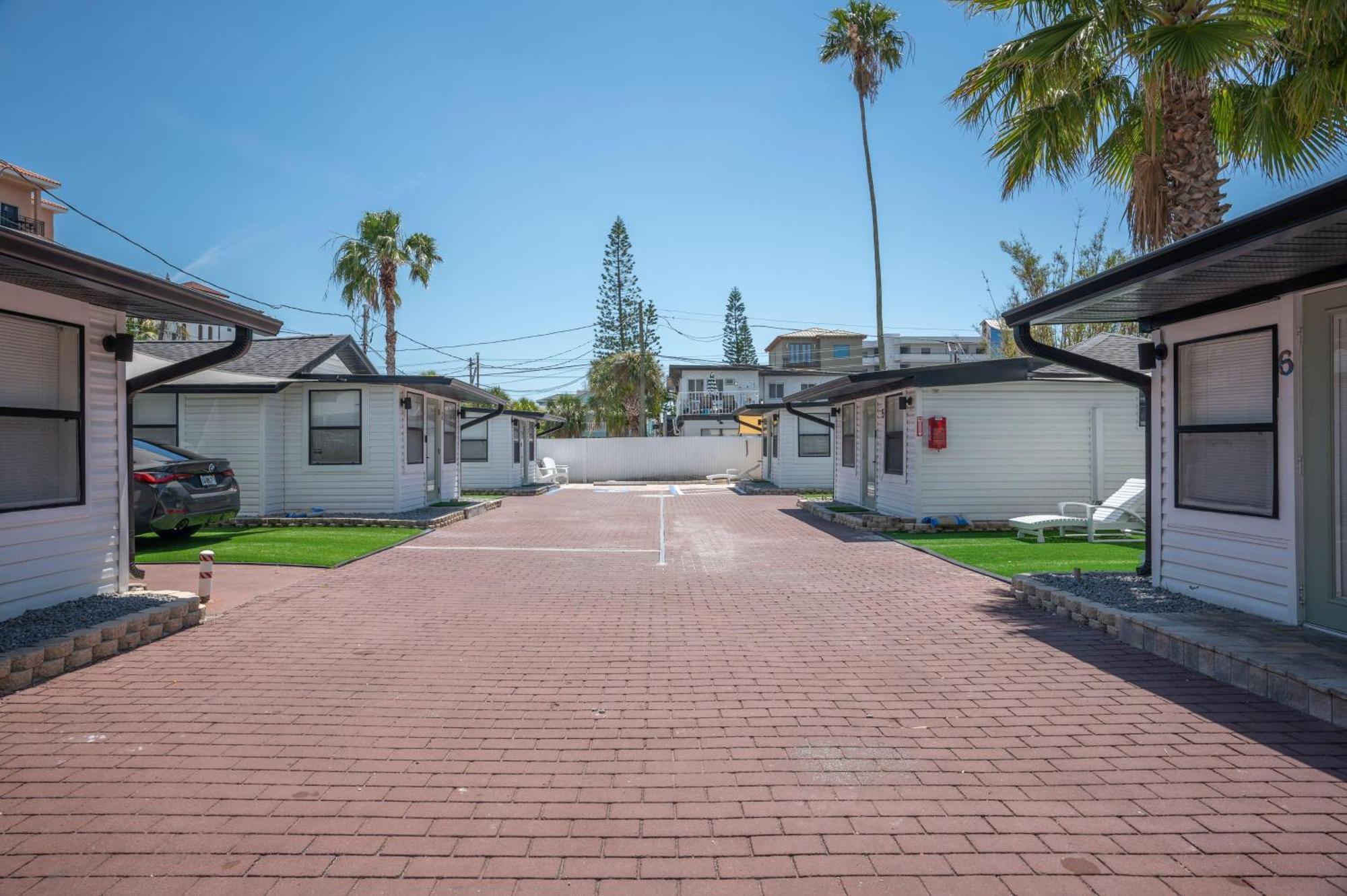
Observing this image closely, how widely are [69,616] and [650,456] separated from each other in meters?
30.4

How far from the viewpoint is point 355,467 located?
15609 millimetres

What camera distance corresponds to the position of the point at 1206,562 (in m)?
7.11

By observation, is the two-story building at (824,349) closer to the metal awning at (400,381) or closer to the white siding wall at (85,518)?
the metal awning at (400,381)

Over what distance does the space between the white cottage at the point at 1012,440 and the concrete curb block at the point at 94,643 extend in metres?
11.5

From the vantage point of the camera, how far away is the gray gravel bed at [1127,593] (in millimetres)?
6824

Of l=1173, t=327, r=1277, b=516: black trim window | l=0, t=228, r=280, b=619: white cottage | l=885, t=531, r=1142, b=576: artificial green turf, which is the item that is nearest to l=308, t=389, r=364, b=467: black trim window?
l=0, t=228, r=280, b=619: white cottage

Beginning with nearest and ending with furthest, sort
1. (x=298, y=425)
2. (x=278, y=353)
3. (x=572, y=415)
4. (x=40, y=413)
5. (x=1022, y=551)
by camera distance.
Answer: (x=40, y=413) → (x=1022, y=551) → (x=298, y=425) → (x=278, y=353) → (x=572, y=415)

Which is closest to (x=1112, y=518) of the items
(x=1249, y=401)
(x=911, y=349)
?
(x=1249, y=401)

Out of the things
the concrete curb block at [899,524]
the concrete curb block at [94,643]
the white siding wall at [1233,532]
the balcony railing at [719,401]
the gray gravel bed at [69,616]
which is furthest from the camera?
the balcony railing at [719,401]

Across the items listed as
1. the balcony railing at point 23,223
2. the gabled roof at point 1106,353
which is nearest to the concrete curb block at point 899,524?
the gabled roof at point 1106,353

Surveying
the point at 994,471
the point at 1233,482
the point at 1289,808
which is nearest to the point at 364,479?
the point at 994,471

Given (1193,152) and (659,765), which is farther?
(1193,152)

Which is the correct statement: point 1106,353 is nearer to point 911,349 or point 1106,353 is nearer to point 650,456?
point 650,456

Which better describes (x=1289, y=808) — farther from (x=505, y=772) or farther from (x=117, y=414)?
(x=117, y=414)
